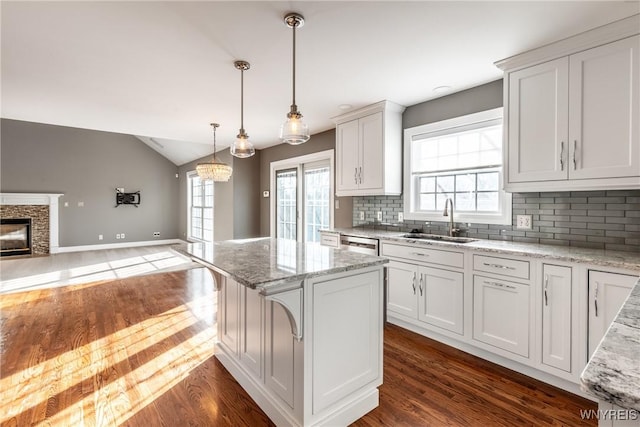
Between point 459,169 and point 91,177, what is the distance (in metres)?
8.72

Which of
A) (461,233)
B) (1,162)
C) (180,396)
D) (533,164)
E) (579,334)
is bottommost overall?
(180,396)

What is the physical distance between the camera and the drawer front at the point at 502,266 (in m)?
2.25

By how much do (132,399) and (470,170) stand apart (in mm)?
3366

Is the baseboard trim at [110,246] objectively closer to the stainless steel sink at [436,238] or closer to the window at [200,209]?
the window at [200,209]

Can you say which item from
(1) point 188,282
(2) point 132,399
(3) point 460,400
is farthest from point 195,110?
(3) point 460,400

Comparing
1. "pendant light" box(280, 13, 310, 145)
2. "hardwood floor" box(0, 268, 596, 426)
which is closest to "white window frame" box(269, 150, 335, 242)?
"hardwood floor" box(0, 268, 596, 426)

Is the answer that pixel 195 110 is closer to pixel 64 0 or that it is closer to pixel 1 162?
pixel 64 0

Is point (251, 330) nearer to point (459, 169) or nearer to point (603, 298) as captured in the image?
point (603, 298)

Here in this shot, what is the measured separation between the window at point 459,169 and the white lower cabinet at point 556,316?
2.68 ft

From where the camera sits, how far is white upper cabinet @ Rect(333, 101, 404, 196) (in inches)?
138

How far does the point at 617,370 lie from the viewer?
1.97 ft

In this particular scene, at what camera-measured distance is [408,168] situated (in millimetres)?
3611

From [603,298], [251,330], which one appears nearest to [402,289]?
[603,298]

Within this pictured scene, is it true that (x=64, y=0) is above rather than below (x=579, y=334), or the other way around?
above
